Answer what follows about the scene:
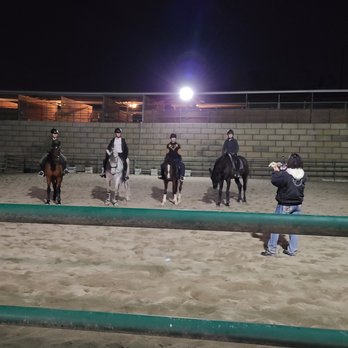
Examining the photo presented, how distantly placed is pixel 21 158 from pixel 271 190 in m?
18.6

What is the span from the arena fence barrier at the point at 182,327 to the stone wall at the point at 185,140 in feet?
79.2

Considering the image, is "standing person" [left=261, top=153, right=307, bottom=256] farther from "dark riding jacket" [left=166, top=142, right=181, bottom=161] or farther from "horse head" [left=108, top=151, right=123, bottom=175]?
"horse head" [left=108, top=151, right=123, bottom=175]

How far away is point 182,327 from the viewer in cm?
145

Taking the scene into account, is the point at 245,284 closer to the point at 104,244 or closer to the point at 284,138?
the point at 104,244

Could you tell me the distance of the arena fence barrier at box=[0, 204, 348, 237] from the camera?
1455mm

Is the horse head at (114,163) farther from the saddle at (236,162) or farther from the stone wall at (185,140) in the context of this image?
the stone wall at (185,140)

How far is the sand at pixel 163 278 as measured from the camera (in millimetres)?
3990

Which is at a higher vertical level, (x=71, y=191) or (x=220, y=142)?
(x=220, y=142)

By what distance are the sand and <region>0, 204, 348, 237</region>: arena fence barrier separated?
2218 mm

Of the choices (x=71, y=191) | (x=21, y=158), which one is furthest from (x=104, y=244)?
(x=21, y=158)

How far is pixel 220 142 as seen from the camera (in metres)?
25.8

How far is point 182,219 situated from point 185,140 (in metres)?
24.8

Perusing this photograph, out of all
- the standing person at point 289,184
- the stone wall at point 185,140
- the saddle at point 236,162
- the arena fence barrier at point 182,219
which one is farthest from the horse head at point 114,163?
the stone wall at point 185,140

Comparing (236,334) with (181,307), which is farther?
(181,307)
